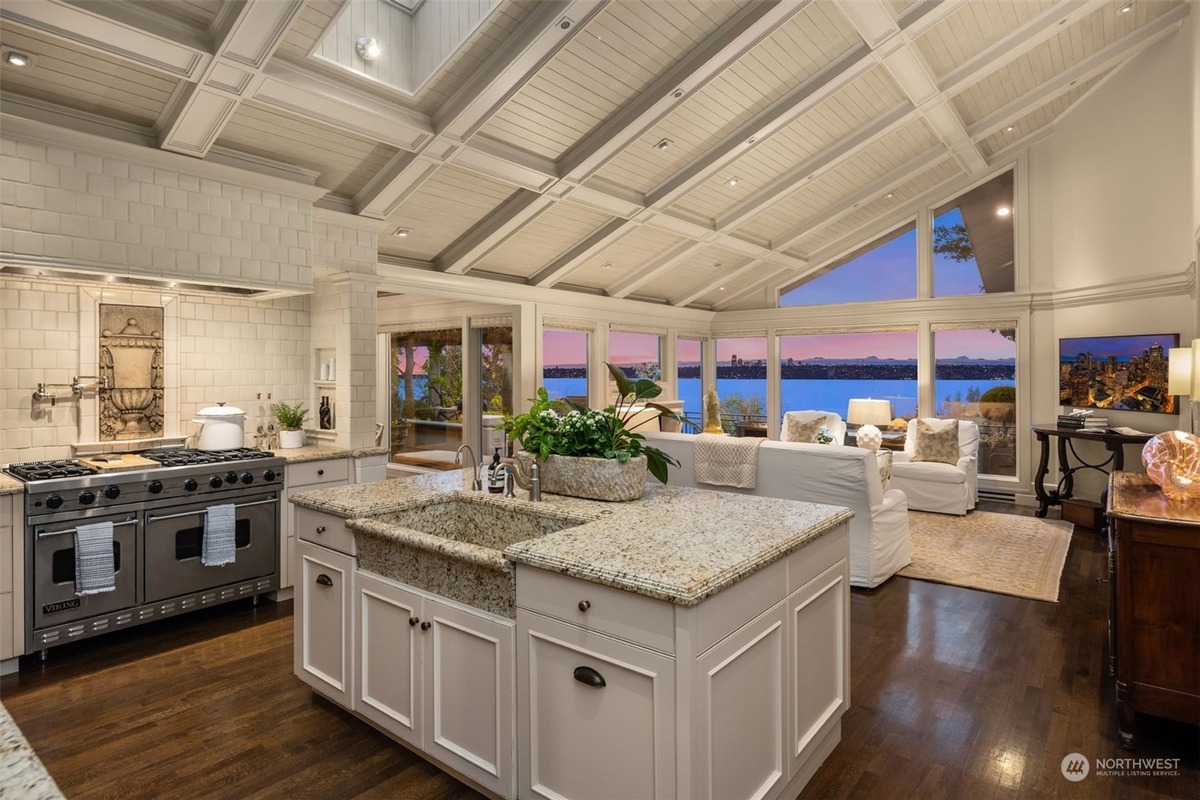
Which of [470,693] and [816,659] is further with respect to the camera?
[816,659]

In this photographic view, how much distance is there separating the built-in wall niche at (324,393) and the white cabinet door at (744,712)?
3745mm

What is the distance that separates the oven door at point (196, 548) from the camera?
338 centimetres

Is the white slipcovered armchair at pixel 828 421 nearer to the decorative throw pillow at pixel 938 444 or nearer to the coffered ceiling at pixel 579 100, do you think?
the decorative throw pillow at pixel 938 444

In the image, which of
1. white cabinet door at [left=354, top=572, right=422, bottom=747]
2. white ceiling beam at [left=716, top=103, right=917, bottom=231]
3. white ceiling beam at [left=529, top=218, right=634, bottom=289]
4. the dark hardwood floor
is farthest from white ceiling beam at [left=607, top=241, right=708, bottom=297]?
white cabinet door at [left=354, top=572, right=422, bottom=747]

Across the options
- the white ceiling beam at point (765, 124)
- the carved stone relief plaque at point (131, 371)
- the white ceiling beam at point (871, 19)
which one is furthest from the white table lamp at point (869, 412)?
the carved stone relief plaque at point (131, 371)

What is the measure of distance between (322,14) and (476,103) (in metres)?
0.98

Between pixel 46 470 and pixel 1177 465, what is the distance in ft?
17.6

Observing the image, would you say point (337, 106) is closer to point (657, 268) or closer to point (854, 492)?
point (854, 492)

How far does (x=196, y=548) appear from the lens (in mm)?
3553

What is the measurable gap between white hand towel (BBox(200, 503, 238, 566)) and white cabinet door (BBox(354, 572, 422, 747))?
68.5 inches

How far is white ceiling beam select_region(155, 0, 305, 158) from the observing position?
2775mm

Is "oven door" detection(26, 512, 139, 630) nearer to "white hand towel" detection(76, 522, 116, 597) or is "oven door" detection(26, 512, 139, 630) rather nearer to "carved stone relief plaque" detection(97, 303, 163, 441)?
"white hand towel" detection(76, 522, 116, 597)

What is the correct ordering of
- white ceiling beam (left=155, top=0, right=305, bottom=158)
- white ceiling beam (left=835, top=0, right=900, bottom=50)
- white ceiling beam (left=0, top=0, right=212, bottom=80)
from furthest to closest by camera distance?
white ceiling beam (left=835, top=0, right=900, bottom=50) < white ceiling beam (left=155, top=0, right=305, bottom=158) < white ceiling beam (left=0, top=0, right=212, bottom=80)

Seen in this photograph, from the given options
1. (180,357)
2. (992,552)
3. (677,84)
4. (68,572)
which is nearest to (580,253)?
(677,84)
